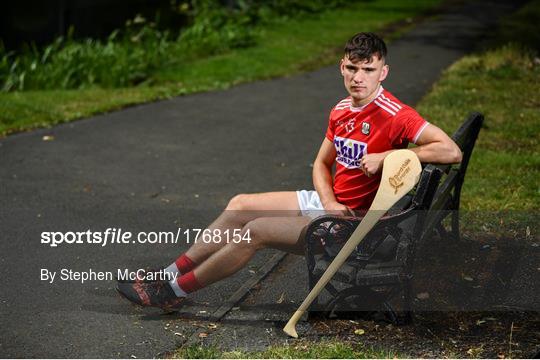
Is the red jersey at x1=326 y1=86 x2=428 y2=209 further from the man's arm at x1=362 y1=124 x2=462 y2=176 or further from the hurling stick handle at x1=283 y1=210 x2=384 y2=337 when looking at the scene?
the hurling stick handle at x1=283 y1=210 x2=384 y2=337

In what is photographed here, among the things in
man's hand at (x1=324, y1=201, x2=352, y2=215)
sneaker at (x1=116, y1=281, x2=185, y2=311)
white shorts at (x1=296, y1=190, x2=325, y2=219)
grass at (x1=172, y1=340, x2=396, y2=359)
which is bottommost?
sneaker at (x1=116, y1=281, x2=185, y2=311)

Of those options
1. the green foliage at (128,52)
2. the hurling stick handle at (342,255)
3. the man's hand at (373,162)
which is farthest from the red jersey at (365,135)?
the green foliage at (128,52)

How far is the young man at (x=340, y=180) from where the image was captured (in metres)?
4.89

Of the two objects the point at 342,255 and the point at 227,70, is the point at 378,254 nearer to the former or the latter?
the point at 342,255

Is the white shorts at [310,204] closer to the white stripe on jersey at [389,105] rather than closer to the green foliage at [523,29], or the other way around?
the white stripe on jersey at [389,105]

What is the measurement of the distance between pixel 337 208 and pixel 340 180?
0.17 m

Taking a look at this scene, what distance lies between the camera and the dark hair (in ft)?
16.1

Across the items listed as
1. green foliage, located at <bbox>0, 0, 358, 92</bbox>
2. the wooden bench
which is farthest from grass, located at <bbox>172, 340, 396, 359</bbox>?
green foliage, located at <bbox>0, 0, 358, 92</bbox>

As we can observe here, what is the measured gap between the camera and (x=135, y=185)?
321 inches

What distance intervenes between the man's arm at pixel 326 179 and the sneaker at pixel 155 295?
930mm

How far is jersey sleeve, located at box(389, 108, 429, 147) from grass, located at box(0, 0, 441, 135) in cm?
603


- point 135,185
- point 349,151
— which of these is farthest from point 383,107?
point 135,185

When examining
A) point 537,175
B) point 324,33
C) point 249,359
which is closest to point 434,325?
point 249,359

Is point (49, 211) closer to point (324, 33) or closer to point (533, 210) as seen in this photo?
point (533, 210)
